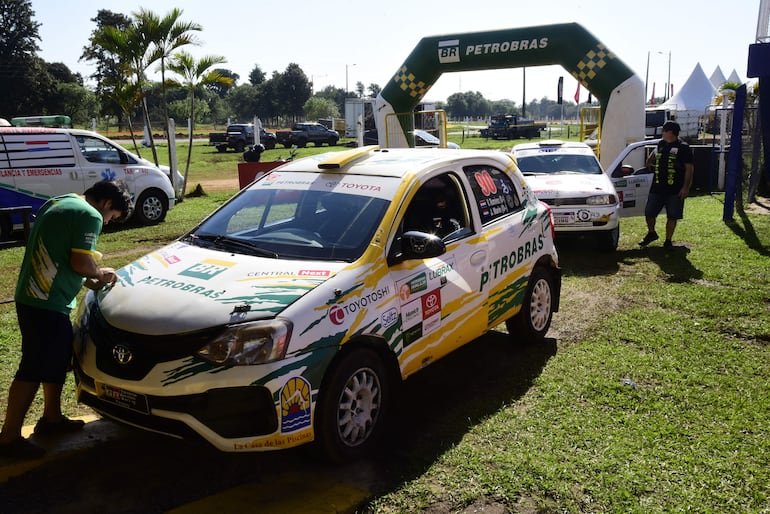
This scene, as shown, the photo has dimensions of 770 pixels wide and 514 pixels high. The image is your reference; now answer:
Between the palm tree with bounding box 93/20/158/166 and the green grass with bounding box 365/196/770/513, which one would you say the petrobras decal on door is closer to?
the green grass with bounding box 365/196/770/513

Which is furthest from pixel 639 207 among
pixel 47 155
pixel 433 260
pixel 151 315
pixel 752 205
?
pixel 47 155

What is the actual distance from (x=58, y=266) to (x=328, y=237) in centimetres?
155

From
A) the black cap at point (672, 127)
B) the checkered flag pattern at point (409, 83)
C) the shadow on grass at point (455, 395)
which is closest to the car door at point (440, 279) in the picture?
the shadow on grass at point (455, 395)

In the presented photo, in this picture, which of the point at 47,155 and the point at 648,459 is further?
the point at 47,155

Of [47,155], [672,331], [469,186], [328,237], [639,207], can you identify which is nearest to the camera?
[328,237]

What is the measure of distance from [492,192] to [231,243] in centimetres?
212

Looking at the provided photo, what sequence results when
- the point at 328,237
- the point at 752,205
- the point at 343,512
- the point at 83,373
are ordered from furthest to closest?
the point at 752,205 < the point at 328,237 < the point at 83,373 < the point at 343,512

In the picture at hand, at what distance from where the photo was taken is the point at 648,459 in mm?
3848

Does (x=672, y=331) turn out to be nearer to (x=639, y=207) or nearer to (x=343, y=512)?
(x=343, y=512)

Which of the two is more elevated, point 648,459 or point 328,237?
point 328,237

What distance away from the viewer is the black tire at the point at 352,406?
11.6 ft

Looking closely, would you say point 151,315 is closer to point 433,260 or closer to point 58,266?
point 58,266

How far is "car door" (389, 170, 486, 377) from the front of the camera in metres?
4.16

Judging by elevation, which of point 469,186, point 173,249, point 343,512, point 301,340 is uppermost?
point 469,186
